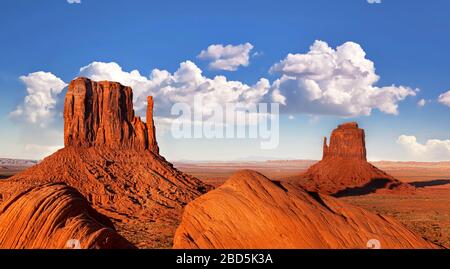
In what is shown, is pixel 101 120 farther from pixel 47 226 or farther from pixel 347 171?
pixel 347 171

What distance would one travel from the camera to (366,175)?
263 feet

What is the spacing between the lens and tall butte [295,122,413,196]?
2931 inches

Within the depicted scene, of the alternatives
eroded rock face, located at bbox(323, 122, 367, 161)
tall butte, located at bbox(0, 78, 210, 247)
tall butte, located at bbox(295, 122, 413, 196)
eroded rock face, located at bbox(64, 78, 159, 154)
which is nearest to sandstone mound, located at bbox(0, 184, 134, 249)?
tall butte, located at bbox(0, 78, 210, 247)

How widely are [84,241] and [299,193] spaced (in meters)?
4.01

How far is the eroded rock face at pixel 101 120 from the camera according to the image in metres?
47.3

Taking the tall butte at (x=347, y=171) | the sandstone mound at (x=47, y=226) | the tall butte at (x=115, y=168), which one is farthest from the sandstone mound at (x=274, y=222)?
the tall butte at (x=347, y=171)

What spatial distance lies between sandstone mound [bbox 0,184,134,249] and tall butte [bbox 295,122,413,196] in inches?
2566

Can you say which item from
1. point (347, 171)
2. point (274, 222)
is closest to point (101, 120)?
point (274, 222)

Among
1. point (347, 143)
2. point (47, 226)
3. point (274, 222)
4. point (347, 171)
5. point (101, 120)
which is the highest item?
point (101, 120)

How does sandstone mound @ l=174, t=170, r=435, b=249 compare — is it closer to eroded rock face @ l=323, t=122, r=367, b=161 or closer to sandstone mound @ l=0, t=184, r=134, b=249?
sandstone mound @ l=0, t=184, r=134, b=249

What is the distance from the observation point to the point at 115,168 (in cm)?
4353

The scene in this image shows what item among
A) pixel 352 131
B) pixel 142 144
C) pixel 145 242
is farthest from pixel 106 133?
pixel 352 131

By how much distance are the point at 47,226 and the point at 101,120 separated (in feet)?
144
